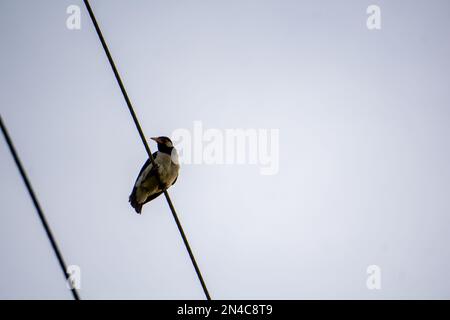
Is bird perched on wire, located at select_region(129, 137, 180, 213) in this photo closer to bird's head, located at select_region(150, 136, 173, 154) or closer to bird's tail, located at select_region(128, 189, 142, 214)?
bird's tail, located at select_region(128, 189, 142, 214)

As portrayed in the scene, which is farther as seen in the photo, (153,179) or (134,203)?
(134,203)

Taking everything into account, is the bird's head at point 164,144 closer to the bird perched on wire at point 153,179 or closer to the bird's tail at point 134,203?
the bird perched on wire at point 153,179

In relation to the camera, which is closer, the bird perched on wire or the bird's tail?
the bird perched on wire

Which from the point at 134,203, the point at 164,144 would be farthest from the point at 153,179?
the point at 164,144

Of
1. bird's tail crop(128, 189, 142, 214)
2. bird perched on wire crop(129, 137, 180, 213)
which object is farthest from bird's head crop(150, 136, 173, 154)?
bird's tail crop(128, 189, 142, 214)

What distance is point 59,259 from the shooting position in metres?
1.78

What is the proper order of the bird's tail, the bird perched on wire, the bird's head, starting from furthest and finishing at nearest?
1. the bird's head
2. the bird's tail
3. the bird perched on wire

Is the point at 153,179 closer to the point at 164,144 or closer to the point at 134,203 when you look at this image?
the point at 134,203

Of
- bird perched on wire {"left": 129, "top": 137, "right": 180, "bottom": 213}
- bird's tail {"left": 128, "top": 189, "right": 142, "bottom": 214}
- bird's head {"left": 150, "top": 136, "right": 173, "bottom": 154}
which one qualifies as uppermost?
bird's head {"left": 150, "top": 136, "right": 173, "bottom": 154}

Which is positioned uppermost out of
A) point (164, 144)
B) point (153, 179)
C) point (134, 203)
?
point (164, 144)

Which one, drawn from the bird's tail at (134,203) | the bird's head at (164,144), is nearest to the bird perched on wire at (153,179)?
the bird's tail at (134,203)
